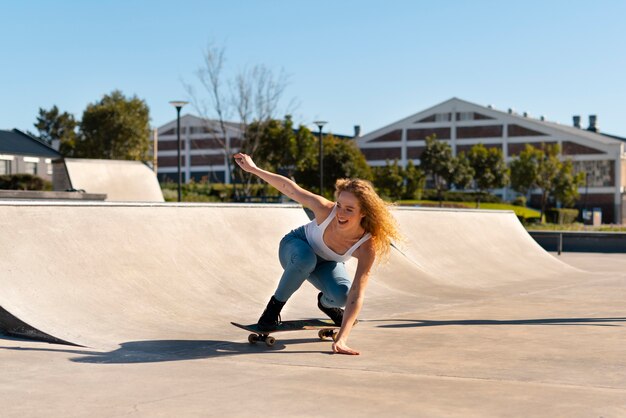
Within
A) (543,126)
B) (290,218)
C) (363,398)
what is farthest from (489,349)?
(543,126)

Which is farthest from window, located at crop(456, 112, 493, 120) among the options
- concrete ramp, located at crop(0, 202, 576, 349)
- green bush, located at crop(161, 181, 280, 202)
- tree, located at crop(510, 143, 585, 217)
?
concrete ramp, located at crop(0, 202, 576, 349)

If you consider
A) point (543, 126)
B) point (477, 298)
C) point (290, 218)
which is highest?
point (543, 126)

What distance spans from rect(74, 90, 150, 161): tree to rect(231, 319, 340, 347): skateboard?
165 ft

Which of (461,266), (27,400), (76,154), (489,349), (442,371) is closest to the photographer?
(27,400)

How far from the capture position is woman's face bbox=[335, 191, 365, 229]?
17.7ft

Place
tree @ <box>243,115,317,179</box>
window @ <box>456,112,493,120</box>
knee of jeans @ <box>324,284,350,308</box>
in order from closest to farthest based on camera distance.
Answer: knee of jeans @ <box>324,284,350,308</box>
tree @ <box>243,115,317,179</box>
window @ <box>456,112,493,120</box>

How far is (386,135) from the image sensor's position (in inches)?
2955

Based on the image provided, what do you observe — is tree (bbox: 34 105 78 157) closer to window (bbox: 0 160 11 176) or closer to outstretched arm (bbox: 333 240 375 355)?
window (bbox: 0 160 11 176)

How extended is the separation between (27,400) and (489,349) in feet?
10.7

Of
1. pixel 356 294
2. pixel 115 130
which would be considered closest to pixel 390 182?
pixel 115 130

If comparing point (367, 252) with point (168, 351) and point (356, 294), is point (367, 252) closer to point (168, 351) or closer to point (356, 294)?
point (356, 294)

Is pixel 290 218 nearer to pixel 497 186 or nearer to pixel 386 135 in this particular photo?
pixel 497 186

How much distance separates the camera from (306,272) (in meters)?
5.63

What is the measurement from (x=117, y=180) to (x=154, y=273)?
49.1 feet
